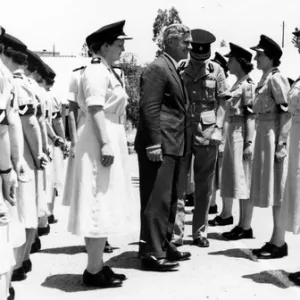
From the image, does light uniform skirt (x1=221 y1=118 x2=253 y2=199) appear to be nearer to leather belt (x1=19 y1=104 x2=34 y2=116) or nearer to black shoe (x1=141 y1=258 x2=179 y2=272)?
black shoe (x1=141 y1=258 x2=179 y2=272)

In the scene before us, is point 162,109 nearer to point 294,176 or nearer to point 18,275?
point 294,176

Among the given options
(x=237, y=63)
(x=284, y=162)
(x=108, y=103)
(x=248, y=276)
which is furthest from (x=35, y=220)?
(x=237, y=63)

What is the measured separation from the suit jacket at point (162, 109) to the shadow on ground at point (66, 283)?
4.67 ft

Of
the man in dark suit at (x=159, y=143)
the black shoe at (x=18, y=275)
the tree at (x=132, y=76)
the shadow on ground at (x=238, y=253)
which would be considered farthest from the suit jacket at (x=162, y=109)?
the tree at (x=132, y=76)

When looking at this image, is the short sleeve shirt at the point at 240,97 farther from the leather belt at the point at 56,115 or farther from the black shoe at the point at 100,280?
the black shoe at the point at 100,280

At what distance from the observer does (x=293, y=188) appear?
6.11 meters

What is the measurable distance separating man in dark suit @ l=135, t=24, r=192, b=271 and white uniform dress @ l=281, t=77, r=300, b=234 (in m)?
1.17

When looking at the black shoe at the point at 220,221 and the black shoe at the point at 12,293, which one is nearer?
the black shoe at the point at 12,293

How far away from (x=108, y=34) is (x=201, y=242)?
9.92 ft

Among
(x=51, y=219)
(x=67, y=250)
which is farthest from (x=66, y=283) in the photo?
(x=51, y=219)

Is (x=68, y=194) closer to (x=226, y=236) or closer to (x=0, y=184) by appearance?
(x=226, y=236)

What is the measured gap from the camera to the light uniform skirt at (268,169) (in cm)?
757

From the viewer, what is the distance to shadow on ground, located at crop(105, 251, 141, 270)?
6887mm

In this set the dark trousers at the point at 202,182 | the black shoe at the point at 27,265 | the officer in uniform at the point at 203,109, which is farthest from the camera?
the dark trousers at the point at 202,182
